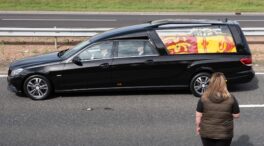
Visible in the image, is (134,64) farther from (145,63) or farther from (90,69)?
(90,69)

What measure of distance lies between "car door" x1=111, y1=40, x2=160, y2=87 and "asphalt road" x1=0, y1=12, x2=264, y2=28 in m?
12.7

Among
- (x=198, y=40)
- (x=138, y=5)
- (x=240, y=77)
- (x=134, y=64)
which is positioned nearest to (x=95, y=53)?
(x=134, y=64)

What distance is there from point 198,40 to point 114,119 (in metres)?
2.83

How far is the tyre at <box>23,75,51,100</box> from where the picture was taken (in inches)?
406

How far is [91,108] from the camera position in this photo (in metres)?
9.65

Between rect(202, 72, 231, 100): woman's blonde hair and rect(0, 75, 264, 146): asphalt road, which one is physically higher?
rect(202, 72, 231, 100): woman's blonde hair

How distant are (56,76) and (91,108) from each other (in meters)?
1.19

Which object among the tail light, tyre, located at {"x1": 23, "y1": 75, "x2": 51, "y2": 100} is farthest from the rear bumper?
tyre, located at {"x1": 23, "y1": 75, "x2": 51, "y2": 100}

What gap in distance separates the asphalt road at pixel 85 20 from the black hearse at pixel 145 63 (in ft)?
41.7

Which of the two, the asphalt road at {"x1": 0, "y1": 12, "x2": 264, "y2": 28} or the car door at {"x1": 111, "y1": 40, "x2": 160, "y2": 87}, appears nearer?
the car door at {"x1": 111, "y1": 40, "x2": 160, "y2": 87}

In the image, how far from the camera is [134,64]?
1029 cm

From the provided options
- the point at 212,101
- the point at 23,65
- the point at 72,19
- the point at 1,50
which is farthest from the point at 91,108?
the point at 72,19

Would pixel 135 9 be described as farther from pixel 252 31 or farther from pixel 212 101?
pixel 212 101

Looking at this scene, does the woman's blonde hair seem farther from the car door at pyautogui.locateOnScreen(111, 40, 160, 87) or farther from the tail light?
the tail light
